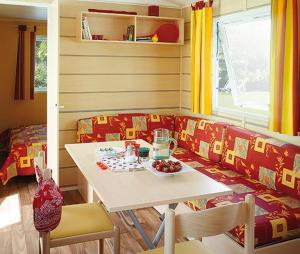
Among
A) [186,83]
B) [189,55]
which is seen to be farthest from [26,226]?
[189,55]

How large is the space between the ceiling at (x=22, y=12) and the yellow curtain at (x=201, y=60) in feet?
7.93

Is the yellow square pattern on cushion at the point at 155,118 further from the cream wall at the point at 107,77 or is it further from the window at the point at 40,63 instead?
the window at the point at 40,63

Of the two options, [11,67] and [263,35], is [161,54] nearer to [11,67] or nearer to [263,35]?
[263,35]

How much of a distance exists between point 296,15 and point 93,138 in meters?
2.36

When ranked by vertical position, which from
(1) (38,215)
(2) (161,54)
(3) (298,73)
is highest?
(2) (161,54)

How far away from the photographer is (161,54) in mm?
4746

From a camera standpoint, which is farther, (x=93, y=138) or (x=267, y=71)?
(x=93, y=138)

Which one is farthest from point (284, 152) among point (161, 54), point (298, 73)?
point (161, 54)

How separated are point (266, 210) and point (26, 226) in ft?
6.82

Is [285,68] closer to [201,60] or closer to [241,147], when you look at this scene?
[241,147]

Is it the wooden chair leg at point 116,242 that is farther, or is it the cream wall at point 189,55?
the cream wall at point 189,55

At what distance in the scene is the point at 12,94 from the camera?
6770 millimetres

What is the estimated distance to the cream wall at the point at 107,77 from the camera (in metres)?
4.30

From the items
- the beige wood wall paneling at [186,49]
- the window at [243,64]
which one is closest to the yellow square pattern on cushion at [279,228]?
the window at [243,64]
